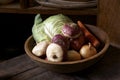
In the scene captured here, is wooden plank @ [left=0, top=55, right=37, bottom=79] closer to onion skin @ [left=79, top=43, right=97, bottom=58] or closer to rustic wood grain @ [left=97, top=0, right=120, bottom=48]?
onion skin @ [left=79, top=43, right=97, bottom=58]

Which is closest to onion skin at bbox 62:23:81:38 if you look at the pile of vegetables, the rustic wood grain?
the pile of vegetables

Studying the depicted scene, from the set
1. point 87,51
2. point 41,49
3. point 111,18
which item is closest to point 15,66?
point 41,49

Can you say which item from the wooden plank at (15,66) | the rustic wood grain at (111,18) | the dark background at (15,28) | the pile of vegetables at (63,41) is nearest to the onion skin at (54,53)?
the pile of vegetables at (63,41)

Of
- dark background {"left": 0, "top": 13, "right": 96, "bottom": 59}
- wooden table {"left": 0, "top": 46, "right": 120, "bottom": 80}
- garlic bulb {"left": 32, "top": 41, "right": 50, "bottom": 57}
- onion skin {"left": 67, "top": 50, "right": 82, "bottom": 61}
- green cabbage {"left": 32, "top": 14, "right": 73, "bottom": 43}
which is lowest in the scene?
dark background {"left": 0, "top": 13, "right": 96, "bottom": 59}

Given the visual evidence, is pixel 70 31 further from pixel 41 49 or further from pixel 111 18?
pixel 111 18

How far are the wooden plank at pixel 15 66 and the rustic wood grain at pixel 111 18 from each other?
36 cm

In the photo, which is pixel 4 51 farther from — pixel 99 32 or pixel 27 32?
pixel 99 32

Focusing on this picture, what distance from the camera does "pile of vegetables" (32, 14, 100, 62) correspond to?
74 centimetres

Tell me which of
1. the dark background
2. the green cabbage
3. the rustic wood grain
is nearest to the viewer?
the green cabbage

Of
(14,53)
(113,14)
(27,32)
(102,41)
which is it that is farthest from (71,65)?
(27,32)

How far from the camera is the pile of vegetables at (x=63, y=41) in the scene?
741 mm

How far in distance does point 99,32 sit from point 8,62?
0.36 meters

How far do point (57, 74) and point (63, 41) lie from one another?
12 cm

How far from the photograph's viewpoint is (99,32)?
892 millimetres
